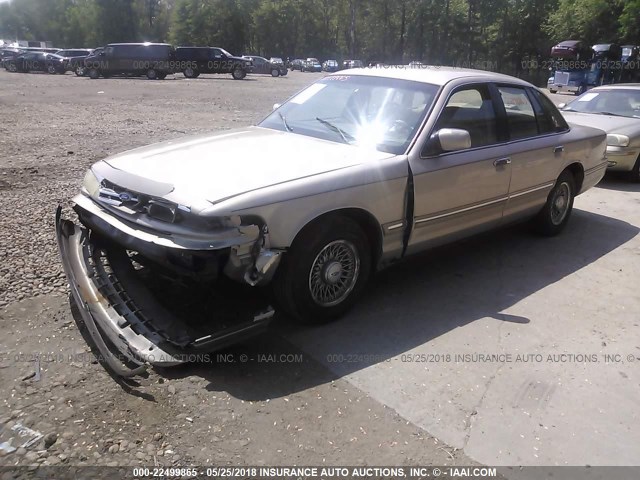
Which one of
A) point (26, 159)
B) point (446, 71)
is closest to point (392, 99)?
point (446, 71)

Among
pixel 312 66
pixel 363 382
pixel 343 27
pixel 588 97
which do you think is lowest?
pixel 363 382

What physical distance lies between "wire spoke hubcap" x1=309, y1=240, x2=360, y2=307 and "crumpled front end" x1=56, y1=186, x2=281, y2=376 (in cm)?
37

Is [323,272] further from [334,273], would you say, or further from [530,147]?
[530,147]

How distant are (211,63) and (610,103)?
3152 centimetres

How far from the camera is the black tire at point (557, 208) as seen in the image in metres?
5.77

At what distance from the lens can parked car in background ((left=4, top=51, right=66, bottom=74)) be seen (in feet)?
128

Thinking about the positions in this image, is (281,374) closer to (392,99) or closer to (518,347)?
(518,347)

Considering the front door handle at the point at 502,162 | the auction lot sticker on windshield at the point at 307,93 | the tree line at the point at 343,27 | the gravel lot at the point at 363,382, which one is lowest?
the gravel lot at the point at 363,382

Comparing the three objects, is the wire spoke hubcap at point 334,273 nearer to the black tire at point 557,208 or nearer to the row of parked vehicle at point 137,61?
the black tire at point 557,208

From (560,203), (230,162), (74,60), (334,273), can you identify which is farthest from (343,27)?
(334,273)

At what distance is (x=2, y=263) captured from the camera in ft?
14.8

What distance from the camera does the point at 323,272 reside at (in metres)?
3.74

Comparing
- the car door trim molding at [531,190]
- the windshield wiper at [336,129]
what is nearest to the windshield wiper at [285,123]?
the windshield wiper at [336,129]

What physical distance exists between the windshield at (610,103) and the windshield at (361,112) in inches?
255
